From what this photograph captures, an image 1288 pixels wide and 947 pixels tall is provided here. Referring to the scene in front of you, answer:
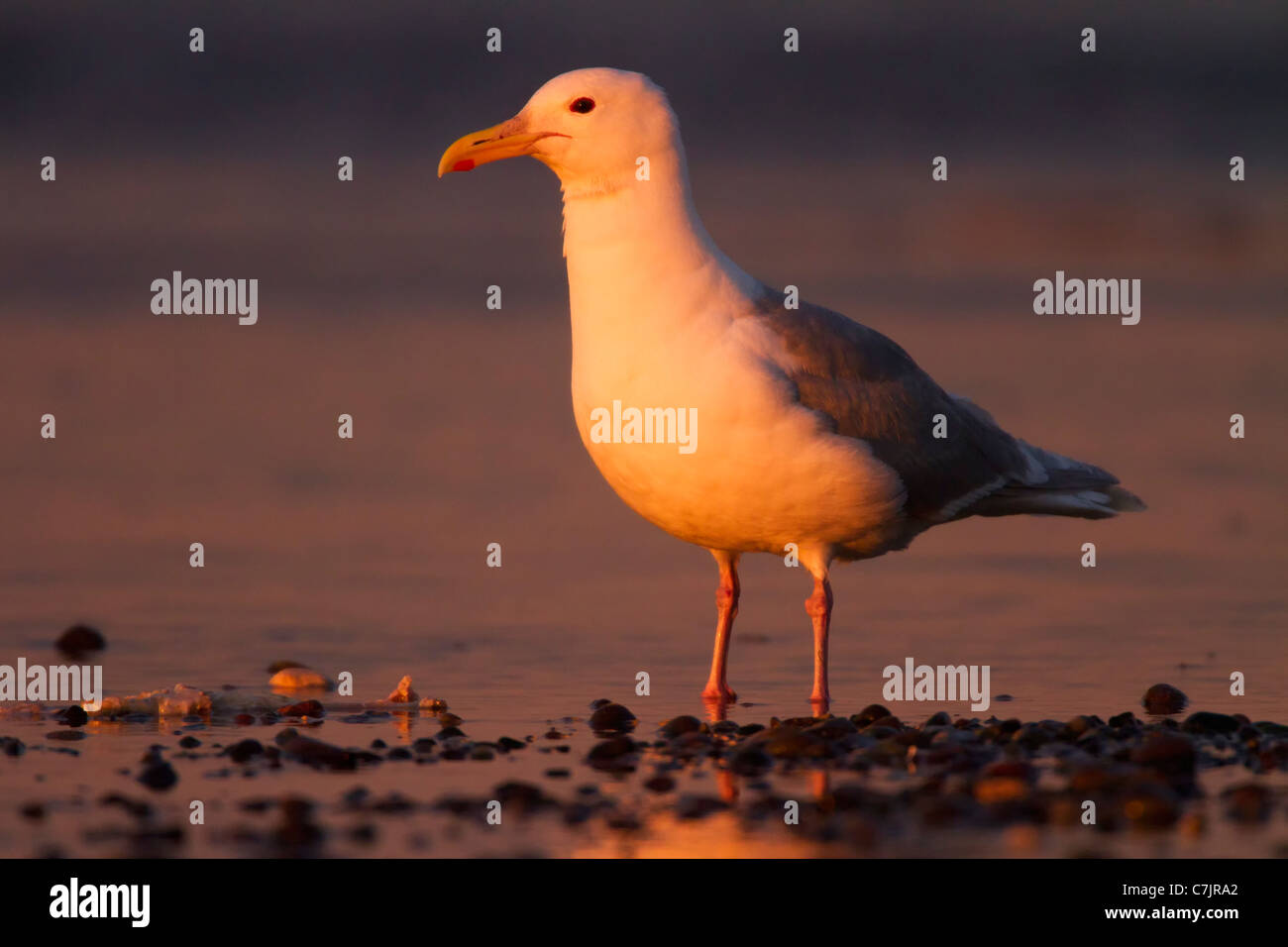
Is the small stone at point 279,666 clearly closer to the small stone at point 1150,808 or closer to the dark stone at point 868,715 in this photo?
the dark stone at point 868,715

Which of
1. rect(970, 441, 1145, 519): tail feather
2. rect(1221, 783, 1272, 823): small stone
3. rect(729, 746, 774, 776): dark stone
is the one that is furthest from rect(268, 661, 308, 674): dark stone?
rect(1221, 783, 1272, 823): small stone

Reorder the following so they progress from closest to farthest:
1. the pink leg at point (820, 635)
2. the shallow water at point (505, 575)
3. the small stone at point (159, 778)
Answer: the small stone at point (159, 778) → the shallow water at point (505, 575) → the pink leg at point (820, 635)

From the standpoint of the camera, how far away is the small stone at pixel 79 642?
872 centimetres

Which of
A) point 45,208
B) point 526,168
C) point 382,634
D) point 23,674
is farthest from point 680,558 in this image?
point 526,168

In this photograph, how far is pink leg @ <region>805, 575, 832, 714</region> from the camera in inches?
320

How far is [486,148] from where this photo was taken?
862 cm

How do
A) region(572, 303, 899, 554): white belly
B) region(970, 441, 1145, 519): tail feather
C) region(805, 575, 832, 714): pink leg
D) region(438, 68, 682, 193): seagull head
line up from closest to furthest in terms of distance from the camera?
region(572, 303, 899, 554): white belly
region(805, 575, 832, 714): pink leg
region(438, 68, 682, 193): seagull head
region(970, 441, 1145, 519): tail feather

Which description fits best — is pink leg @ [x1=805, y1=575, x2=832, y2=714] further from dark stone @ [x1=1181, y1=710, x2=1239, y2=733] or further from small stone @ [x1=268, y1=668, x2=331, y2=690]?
small stone @ [x1=268, y1=668, x2=331, y2=690]

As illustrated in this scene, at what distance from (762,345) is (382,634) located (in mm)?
2400

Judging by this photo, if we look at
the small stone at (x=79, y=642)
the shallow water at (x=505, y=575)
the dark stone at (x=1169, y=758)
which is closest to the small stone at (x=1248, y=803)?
the shallow water at (x=505, y=575)

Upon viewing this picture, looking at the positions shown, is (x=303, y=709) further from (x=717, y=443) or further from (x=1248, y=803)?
(x=1248, y=803)

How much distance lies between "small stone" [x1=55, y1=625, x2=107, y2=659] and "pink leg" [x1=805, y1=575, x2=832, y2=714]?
3.20m

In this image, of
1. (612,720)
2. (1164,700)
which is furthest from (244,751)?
(1164,700)

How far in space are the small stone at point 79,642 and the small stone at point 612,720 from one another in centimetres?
250
